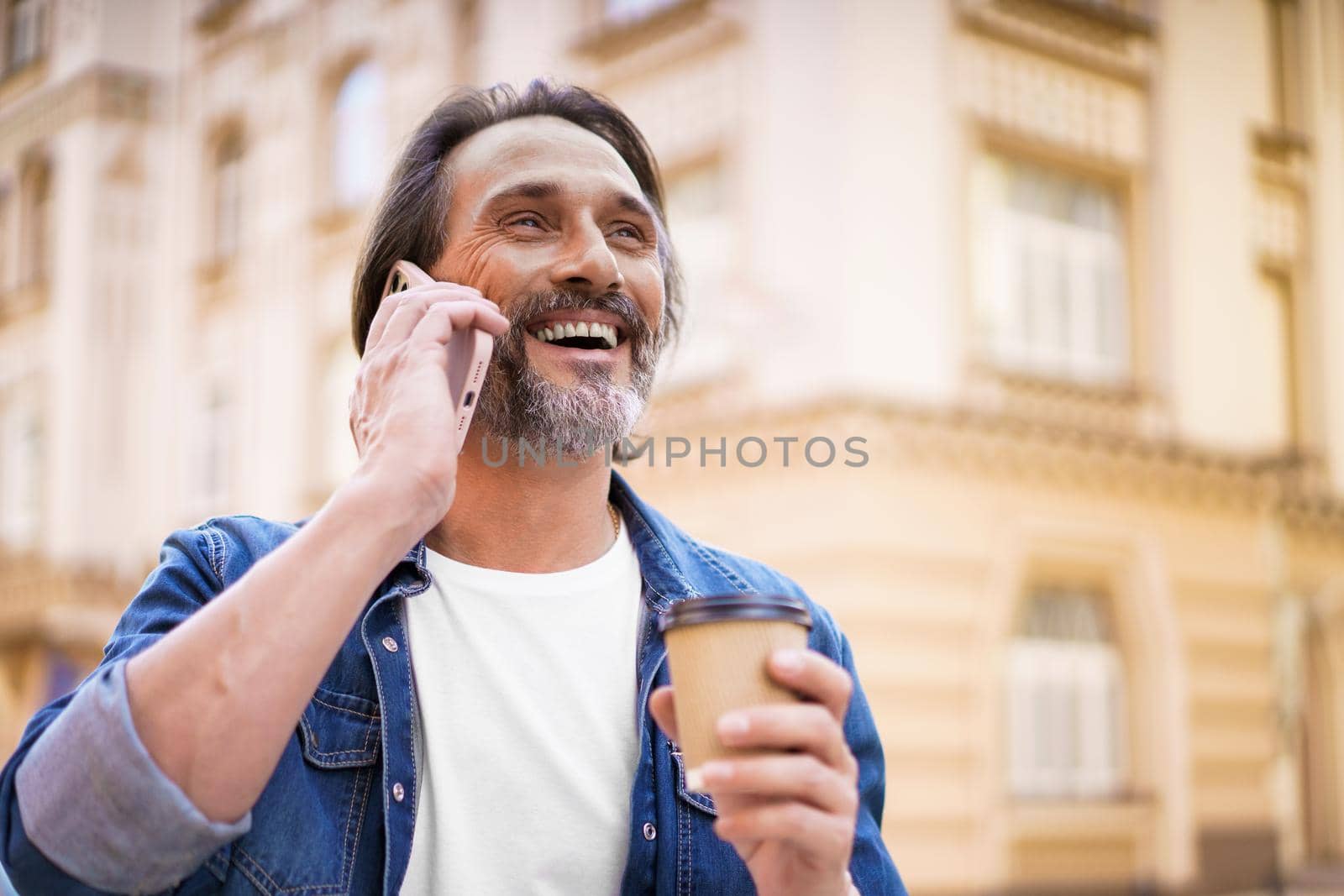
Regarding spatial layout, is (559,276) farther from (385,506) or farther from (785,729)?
(785,729)

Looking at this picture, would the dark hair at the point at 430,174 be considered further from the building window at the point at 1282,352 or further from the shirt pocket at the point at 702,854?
the building window at the point at 1282,352

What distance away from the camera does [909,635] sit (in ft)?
21.0

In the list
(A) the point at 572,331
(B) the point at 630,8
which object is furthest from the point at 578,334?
(B) the point at 630,8

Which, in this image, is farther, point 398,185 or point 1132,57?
point 1132,57

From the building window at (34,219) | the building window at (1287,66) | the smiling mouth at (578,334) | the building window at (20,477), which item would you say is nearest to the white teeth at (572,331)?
the smiling mouth at (578,334)

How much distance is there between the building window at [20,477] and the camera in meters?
11.3

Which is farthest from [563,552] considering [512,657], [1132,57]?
[1132,57]

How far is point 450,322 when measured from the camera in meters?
1.26

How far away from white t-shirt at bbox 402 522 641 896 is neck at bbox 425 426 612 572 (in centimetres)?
3

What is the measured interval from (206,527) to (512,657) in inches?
13.9

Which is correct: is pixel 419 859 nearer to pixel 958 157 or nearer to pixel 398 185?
pixel 398 185

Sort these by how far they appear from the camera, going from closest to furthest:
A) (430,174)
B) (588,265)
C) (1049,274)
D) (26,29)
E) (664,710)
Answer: (664,710) < (588,265) < (430,174) < (1049,274) < (26,29)

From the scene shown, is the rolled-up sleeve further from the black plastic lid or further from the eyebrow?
the eyebrow

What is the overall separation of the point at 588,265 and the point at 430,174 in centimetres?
36
